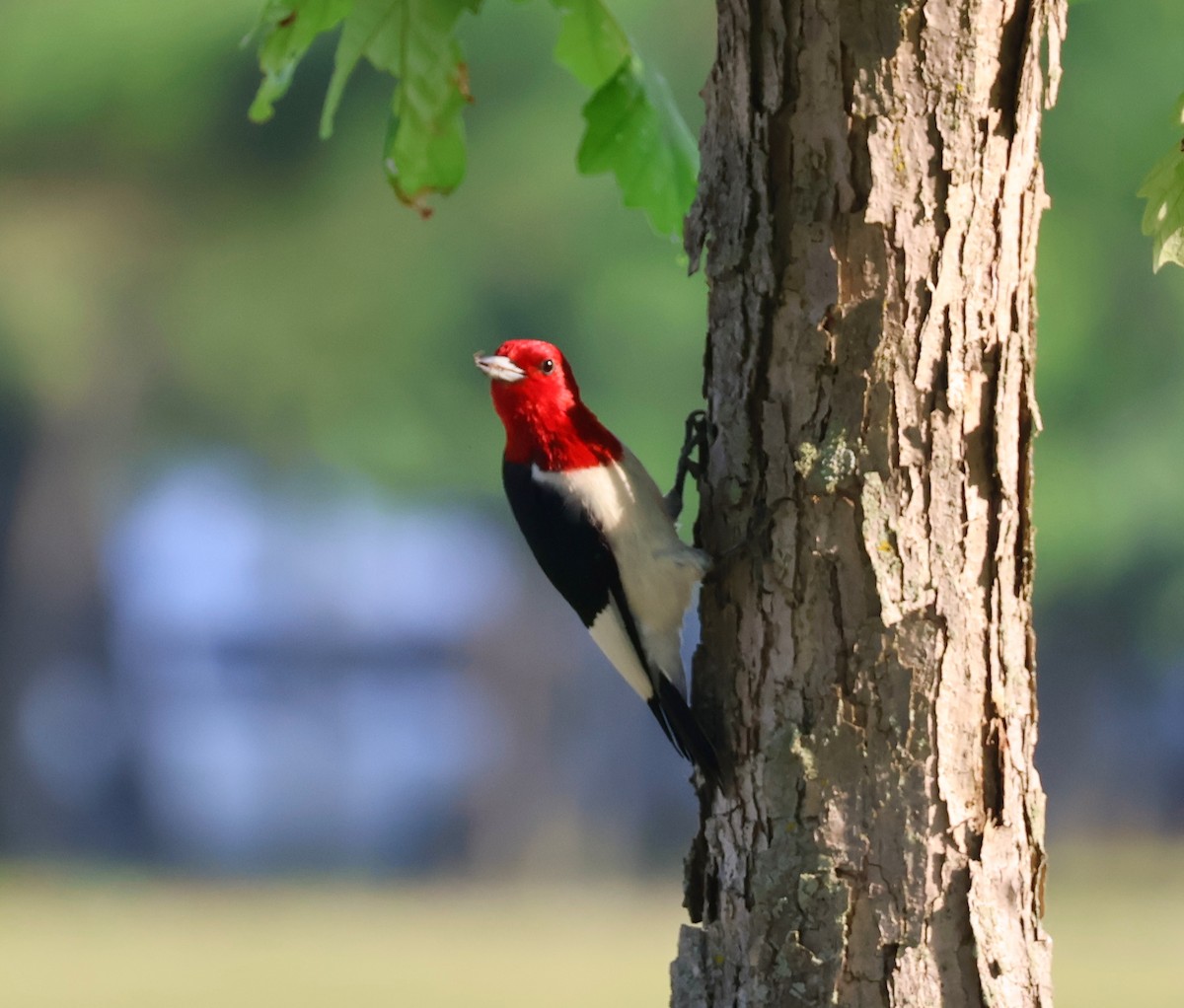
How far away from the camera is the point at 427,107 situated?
1571mm

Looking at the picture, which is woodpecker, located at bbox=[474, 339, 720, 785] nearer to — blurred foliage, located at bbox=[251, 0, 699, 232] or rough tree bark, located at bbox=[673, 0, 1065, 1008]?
blurred foliage, located at bbox=[251, 0, 699, 232]

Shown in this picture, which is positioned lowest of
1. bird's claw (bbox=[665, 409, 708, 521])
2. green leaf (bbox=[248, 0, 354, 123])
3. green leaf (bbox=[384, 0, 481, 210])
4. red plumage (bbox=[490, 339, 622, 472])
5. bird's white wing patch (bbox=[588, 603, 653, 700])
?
bird's white wing patch (bbox=[588, 603, 653, 700])

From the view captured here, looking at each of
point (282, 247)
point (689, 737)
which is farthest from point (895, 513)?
point (282, 247)

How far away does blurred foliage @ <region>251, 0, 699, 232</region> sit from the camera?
1528 millimetres

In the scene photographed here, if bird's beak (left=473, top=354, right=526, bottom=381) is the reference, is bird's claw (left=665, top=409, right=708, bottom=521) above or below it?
below

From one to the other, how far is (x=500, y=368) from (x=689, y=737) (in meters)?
0.56

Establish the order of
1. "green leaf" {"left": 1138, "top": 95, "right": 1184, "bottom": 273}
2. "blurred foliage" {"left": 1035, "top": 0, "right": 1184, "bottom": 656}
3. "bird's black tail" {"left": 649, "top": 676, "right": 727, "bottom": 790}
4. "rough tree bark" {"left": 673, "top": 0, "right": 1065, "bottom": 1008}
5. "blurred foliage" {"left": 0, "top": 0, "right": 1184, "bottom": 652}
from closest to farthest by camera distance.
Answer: "rough tree bark" {"left": 673, "top": 0, "right": 1065, "bottom": 1008} → "bird's black tail" {"left": 649, "top": 676, "right": 727, "bottom": 790} → "green leaf" {"left": 1138, "top": 95, "right": 1184, "bottom": 273} → "blurred foliage" {"left": 1035, "top": 0, "right": 1184, "bottom": 656} → "blurred foliage" {"left": 0, "top": 0, "right": 1184, "bottom": 652}

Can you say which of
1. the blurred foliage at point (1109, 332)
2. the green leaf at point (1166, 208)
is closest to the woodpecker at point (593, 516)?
the green leaf at point (1166, 208)

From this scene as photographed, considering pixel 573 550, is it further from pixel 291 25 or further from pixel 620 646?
pixel 291 25

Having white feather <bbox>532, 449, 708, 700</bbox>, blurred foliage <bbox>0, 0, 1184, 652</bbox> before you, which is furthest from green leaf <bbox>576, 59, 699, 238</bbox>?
blurred foliage <bbox>0, 0, 1184, 652</bbox>

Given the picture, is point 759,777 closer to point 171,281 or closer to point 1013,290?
point 1013,290

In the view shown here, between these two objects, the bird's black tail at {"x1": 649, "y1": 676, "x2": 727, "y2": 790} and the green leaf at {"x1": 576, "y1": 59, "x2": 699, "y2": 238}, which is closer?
the bird's black tail at {"x1": 649, "y1": 676, "x2": 727, "y2": 790}

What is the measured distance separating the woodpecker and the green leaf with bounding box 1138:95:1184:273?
0.65m

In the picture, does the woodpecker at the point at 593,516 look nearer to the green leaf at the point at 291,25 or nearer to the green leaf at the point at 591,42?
the green leaf at the point at 591,42
